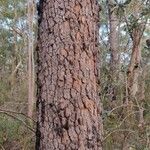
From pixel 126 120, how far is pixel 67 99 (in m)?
2.32

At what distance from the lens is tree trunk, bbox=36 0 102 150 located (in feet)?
7.51

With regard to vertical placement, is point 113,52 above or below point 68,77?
above

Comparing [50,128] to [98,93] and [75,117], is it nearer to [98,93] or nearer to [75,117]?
[75,117]

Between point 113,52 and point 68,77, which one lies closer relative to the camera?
→ point 68,77

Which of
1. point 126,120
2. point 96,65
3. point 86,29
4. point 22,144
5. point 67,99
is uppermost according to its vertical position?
point 86,29

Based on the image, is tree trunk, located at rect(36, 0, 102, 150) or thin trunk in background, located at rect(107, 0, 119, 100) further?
thin trunk in background, located at rect(107, 0, 119, 100)

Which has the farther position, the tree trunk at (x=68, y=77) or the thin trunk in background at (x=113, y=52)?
the thin trunk in background at (x=113, y=52)

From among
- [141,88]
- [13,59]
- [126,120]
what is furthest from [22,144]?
[13,59]

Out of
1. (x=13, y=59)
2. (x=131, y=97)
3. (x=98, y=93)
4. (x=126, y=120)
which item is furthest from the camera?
(x=13, y=59)

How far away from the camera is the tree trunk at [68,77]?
7.51 ft

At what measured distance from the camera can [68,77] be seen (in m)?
2.33

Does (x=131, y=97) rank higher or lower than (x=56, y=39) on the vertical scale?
lower

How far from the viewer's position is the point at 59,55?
7.72 feet

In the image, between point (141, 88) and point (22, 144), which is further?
point (141, 88)
